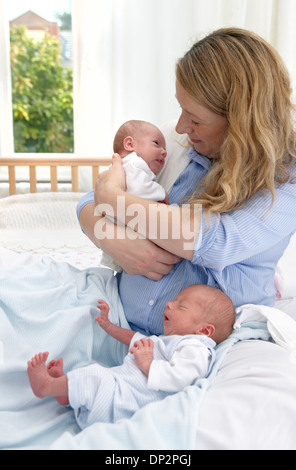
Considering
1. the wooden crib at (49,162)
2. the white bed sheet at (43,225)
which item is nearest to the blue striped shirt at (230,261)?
the white bed sheet at (43,225)

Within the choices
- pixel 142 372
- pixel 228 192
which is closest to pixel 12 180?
pixel 228 192

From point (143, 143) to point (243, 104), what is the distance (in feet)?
1.28

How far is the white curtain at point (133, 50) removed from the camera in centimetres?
281

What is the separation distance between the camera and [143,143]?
1.48m

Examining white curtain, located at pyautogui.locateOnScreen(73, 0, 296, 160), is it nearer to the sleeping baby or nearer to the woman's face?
the sleeping baby

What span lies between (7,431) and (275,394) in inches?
19.4

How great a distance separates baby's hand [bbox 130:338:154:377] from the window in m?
2.47

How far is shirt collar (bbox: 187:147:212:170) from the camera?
54.8 inches

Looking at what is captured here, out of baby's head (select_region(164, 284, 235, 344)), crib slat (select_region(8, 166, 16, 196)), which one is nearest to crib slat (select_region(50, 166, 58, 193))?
crib slat (select_region(8, 166, 16, 196))

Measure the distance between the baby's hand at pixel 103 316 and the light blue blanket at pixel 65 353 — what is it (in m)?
0.02

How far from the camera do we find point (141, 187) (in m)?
1.35

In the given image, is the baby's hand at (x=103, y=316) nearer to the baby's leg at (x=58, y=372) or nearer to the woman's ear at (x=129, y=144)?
the baby's leg at (x=58, y=372)

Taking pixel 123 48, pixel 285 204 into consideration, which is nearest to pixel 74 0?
pixel 123 48

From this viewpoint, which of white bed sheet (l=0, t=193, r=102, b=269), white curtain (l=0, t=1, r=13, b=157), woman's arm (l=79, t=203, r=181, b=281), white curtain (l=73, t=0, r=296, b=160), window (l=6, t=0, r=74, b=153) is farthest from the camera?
window (l=6, t=0, r=74, b=153)
